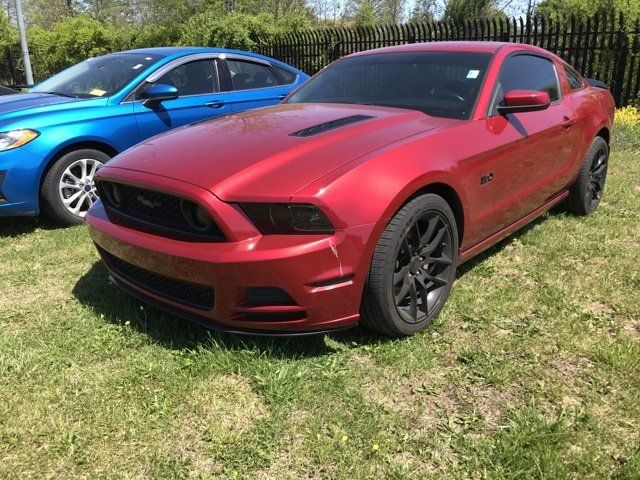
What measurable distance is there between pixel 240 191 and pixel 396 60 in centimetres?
201

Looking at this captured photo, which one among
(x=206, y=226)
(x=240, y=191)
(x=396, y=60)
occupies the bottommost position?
(x=206, y=226)

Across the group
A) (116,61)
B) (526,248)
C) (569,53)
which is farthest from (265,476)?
(569,53)

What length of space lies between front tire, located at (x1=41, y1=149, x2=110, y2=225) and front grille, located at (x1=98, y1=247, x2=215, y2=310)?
1814 millimetres

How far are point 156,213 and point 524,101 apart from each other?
2287 millimetres

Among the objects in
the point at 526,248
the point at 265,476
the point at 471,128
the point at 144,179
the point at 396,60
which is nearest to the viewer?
the point at 265,476

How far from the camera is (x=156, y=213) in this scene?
9.11 ft

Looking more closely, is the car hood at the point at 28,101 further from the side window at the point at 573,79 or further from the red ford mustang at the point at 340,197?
the side window at the point at 573,79

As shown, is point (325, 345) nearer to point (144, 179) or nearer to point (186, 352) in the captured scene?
point (186, 352)

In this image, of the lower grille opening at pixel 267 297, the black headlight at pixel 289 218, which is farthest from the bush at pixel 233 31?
the lower grille opening at pixel 267 297

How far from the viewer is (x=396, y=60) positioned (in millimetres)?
3928

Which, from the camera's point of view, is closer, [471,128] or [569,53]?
[471,128]

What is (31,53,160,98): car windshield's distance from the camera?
5273 millimetres

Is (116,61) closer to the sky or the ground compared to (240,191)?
closer to the sky

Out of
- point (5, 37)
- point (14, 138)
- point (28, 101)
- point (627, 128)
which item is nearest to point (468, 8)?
point (627, 128)
